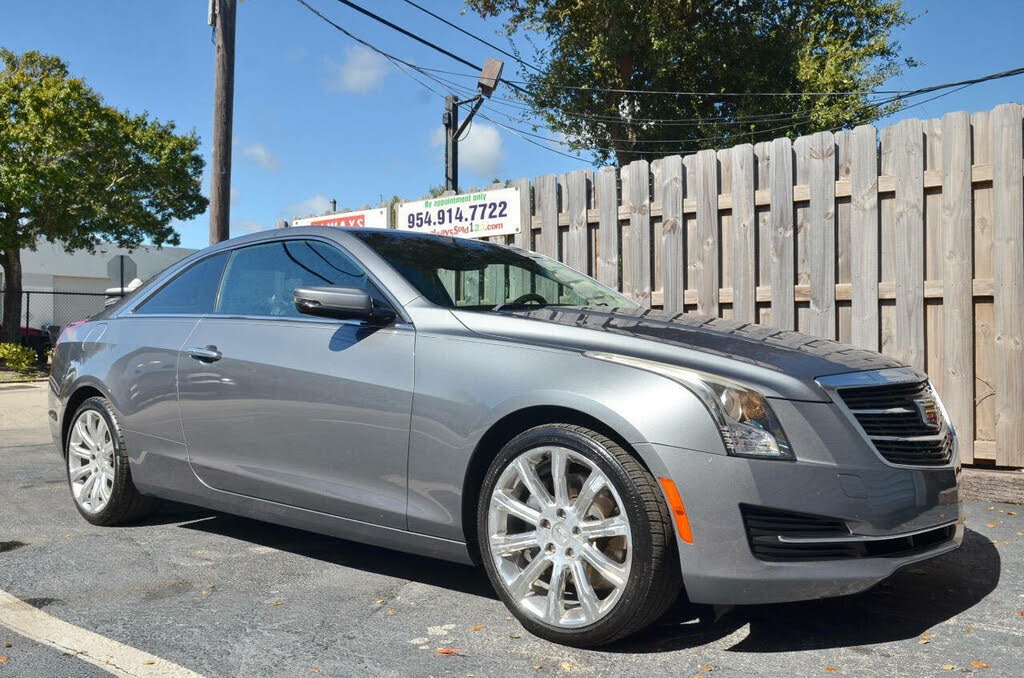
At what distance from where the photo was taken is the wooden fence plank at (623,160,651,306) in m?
7.20

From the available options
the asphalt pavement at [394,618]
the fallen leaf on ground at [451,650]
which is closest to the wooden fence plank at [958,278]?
the asphalt pavement at [394,618]

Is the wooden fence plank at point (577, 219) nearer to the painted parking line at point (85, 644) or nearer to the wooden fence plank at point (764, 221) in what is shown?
the wooden fence plank at point (764, 221)

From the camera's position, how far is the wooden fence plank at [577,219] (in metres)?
7.66

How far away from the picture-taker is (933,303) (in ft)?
19.5

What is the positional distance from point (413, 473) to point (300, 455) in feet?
2.02

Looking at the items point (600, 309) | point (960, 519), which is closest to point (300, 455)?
point (600, 309)

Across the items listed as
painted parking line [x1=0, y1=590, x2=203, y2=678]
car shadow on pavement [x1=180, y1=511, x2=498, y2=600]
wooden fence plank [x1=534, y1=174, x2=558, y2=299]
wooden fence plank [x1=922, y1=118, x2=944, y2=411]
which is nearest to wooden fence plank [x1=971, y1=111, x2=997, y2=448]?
wooden fence plank [x1=922, y1=118, x2=944, y2=411]

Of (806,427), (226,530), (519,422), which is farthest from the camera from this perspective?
(226,530)

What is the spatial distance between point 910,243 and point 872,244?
0.23 meters

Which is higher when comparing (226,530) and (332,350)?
(332,350)

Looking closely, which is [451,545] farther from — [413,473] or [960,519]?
[960,519]

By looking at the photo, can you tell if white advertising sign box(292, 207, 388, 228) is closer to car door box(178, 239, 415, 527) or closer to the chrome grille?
car door box(178, 239, 415, 527)

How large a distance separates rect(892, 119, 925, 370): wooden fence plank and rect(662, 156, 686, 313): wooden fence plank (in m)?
1.55

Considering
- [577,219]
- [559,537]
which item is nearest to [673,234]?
[577,219]
